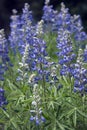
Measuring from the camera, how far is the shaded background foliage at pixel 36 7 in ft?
40.7

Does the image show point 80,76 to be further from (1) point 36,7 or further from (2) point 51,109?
(1) point 36,7

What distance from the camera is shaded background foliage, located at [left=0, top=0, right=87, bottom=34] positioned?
12398mm

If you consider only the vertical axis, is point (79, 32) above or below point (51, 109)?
above

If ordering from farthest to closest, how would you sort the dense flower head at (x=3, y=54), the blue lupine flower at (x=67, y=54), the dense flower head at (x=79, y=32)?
the dense flower head at (x=79, y=32)
the dense flower head at (x=3, y=54)
the blue lupine flower at (x=67, y=54)

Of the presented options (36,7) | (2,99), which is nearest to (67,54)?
(2,99)

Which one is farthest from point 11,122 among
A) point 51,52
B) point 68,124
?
point 51,52

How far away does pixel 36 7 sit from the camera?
1276 cm

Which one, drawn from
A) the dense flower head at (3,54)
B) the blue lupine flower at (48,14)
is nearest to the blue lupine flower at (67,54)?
the dense flower head at (3,54)

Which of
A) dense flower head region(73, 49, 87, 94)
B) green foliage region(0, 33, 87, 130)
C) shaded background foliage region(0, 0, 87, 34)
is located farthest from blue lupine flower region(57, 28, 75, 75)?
shaded background foliage region(0, 0, 87, 34)

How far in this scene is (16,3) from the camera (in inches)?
518

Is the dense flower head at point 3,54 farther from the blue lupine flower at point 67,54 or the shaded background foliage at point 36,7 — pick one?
the shaded background foliage at point 36,7

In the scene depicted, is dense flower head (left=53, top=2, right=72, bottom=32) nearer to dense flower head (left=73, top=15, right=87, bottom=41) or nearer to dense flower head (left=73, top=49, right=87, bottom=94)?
dense flower head (left=73, top=15, right=87, bottom=41)

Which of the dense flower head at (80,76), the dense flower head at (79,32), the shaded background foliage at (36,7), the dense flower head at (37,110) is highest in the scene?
the shaded background foliage at (36,7)

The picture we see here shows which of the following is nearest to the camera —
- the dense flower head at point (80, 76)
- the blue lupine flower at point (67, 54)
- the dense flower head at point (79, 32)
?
the dense flower head at point (80, 76)
